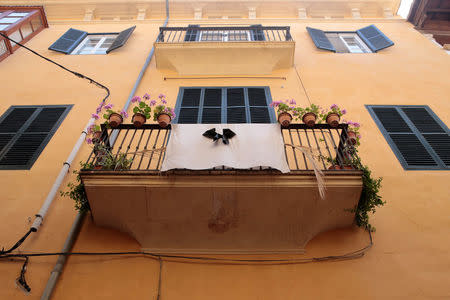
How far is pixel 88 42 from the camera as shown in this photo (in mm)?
10320

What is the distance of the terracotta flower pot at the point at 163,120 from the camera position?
4850 mm

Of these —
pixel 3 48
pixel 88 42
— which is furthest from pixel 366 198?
pixel 3 48

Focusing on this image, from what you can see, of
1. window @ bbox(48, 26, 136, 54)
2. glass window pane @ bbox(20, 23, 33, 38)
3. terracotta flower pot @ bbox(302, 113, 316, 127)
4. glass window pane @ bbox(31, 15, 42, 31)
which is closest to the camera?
terracotta flower pot @ bbox(302, 113, 316, 127)

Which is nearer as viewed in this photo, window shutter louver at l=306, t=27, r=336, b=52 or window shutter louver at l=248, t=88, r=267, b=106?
window shutter louver at l=248, t=88, r=267, b=106

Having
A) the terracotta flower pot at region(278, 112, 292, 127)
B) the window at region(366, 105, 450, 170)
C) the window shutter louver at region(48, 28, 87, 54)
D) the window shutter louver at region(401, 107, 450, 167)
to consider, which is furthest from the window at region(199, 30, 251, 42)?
the terracotta flower pot at region(278, 112, 292, 127)

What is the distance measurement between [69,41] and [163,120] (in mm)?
6625

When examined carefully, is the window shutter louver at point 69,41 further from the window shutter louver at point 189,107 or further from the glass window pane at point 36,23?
the window shutter louver at point 189,107

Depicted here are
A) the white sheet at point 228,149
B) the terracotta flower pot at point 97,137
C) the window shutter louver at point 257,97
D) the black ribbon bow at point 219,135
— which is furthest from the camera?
the window shutter louver at point 257,97

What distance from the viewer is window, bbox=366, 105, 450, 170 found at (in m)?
5.50

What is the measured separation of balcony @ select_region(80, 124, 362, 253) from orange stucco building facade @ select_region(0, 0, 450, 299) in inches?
4.7

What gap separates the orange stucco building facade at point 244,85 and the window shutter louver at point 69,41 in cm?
19

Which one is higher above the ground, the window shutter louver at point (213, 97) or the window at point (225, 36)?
the window at point (225, 36)

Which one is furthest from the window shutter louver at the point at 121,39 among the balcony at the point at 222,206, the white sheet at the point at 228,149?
the balcony at the point at 222,206

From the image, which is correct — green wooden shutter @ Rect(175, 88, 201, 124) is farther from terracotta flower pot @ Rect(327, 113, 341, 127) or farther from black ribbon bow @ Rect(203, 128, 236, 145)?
terracotta flower pot @ Rect(327, 113, 341, 127)
